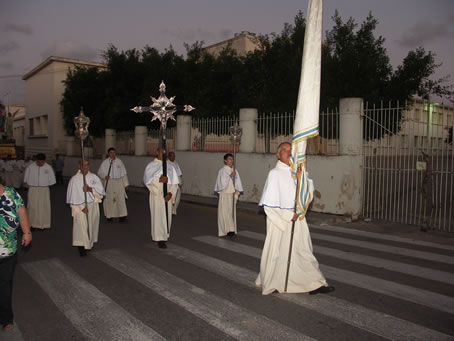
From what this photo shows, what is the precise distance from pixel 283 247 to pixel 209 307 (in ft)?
3.82

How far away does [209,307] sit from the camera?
4.61 metres

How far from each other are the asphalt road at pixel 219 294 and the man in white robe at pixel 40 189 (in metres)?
1.79

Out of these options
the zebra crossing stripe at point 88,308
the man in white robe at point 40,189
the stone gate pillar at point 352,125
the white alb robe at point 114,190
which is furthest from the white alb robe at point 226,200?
the man in white robe at point 40,189

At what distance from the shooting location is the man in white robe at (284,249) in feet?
16.4

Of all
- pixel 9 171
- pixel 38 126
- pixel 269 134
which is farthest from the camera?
pixel 38 126

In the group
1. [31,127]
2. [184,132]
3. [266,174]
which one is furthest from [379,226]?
[31,127]

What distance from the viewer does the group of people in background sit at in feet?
13.6

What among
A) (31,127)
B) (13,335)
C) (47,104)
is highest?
(47,104)

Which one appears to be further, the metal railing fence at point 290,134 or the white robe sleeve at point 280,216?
the metal railing fence at point 290,134

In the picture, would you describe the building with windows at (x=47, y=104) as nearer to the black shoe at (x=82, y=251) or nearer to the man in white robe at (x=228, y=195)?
the man in white robe at (x=228, y=195)

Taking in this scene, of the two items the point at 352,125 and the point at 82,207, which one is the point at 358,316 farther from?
the point at 352,125

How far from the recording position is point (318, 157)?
11.8 meters

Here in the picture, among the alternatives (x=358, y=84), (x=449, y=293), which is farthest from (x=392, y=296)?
(x=358, y=84)

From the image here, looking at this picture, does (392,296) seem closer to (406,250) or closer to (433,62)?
(406,250)
